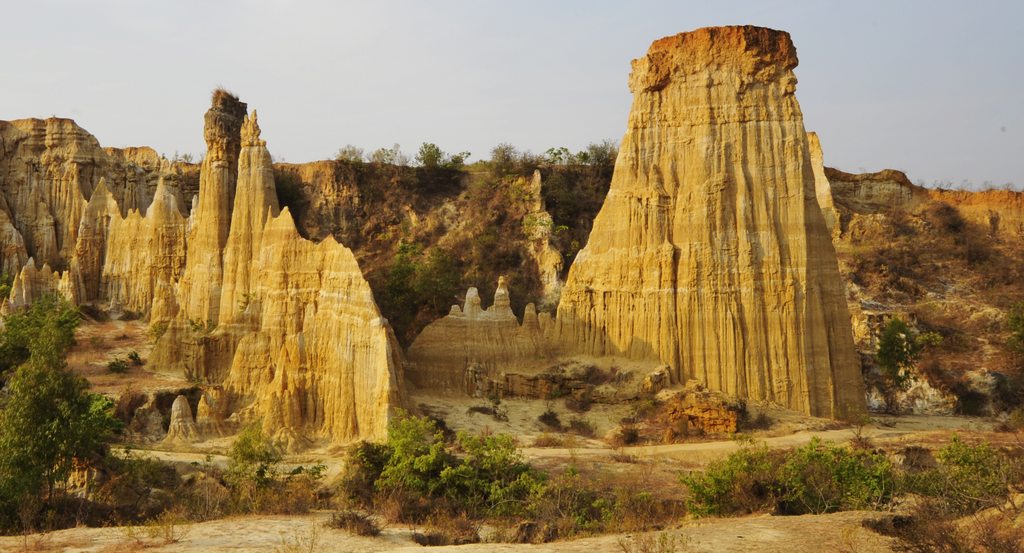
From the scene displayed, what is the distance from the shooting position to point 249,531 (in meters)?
14.7

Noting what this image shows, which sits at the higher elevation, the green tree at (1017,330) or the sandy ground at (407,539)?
the green tree at (1017,330)

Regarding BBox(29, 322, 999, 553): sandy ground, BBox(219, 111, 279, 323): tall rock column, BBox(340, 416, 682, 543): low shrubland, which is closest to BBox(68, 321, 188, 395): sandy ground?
BBox(29, 322, 999, 553): sandy ground

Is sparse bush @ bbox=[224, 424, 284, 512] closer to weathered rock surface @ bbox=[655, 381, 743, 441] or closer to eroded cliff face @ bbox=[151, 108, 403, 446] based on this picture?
eroded cliff face @ bbox=[151, 108, 403, 446]

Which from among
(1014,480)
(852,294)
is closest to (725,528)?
(1014,480)

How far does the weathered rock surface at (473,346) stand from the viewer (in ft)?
94.1

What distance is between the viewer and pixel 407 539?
47.6 feet

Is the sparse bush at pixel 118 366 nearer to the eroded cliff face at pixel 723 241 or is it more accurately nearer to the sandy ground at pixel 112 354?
the sandy ground at pixel 112 354

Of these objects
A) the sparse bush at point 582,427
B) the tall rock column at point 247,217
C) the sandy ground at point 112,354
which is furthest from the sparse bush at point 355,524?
the tall rock column at point 247,217

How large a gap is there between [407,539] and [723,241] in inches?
615

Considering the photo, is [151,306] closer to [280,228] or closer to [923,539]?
[280,228]

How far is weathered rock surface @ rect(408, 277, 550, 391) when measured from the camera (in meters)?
28.7

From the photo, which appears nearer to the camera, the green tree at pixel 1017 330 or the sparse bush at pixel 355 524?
the sparse bush at pixel 355 524

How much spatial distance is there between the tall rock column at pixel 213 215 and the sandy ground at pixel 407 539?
19.1 meters

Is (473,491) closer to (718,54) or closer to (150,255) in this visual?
(718,54)
